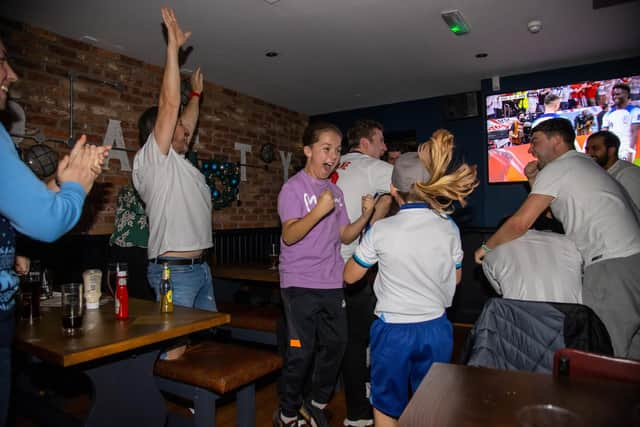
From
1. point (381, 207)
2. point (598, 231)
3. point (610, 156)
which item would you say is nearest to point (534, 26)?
point (610, 156)

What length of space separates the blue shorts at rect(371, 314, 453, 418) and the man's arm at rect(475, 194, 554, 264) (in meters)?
0.68

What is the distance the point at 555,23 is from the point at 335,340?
336 cm

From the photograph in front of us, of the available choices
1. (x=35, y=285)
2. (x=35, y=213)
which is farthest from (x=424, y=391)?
(x=35, y=285)

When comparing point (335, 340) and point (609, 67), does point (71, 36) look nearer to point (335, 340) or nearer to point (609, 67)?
point (335, 340)

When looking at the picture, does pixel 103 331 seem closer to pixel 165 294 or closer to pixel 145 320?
pixel 145 320

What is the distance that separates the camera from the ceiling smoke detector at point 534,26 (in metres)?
3.71

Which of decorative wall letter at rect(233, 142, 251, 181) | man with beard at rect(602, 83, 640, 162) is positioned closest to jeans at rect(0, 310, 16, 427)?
decorative wall letter at rect(233, 142, 251, 181)

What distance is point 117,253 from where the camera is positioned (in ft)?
12.6

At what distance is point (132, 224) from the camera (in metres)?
2.90

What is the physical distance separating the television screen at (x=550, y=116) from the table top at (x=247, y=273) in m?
3.35

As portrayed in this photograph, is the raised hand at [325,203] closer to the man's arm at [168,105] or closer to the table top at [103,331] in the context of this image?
the table top at [103,331]

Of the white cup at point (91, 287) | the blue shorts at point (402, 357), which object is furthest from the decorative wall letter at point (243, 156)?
the blue shorts at point (402, 357)

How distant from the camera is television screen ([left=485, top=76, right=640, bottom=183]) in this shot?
469 cm

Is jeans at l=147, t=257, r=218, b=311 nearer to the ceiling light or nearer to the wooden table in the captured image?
the wooden table
